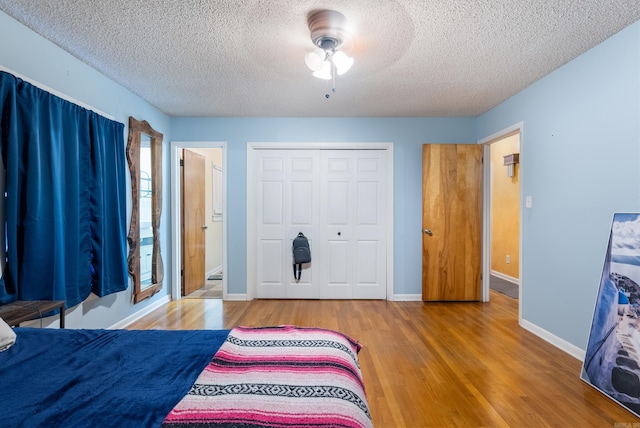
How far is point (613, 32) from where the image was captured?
2.06 m

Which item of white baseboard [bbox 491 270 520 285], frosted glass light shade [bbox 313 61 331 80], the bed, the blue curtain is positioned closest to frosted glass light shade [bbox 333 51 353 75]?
frosted glass light shade [bbox 313 61 331 80]

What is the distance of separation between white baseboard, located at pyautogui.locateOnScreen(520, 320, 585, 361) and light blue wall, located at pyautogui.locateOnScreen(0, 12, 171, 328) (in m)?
4.02

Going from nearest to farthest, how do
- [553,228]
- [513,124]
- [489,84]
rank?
[553,228]
[489,84]
[513,124]

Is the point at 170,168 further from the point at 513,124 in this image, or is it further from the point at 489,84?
the point at 513,124

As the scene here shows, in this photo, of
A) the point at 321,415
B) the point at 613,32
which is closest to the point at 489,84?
the point at 613,32

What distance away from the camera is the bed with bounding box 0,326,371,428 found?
796mm

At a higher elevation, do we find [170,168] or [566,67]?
[566,67]

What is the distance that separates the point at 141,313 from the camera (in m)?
3.30

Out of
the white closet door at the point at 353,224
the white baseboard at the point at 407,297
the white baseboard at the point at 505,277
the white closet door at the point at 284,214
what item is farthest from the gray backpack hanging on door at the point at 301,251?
the white baseboard at the point at 505,277

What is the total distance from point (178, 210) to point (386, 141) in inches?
115

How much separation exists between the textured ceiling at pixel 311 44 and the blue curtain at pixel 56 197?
1.90ft

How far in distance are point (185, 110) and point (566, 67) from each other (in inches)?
155

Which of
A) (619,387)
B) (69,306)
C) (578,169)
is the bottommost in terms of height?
(619,387)

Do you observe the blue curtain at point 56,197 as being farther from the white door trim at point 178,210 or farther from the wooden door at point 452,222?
the wooden door at point 452,222
